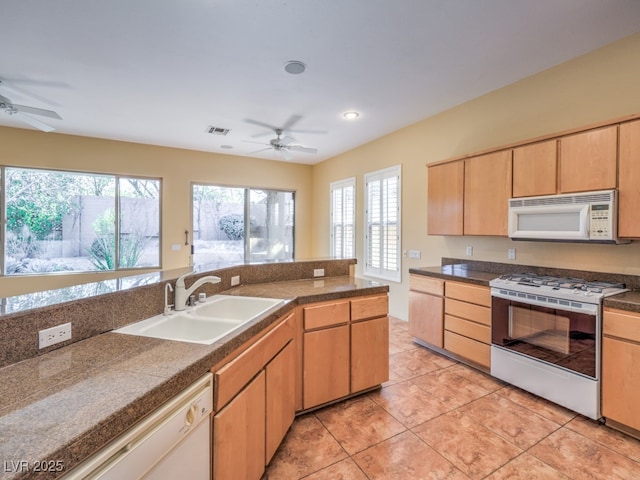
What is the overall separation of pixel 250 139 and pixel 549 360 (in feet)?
15.4

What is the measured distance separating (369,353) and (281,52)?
2623mm

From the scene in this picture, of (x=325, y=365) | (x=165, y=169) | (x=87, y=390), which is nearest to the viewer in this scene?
(x=87, y=390)

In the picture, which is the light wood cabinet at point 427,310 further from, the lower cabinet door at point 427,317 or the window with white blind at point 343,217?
the window with white blind at point 343,217

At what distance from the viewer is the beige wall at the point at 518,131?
7.96 feet

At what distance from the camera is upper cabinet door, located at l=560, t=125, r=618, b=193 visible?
2.21 m

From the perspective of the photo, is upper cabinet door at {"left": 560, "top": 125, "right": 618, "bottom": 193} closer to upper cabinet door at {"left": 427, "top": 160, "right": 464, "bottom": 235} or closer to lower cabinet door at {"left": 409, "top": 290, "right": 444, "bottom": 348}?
upper cabinet door at {"left": 427, "top": 160, "right": 464, "bottom": 235}

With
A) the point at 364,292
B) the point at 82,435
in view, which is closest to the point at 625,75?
the point at 364,292

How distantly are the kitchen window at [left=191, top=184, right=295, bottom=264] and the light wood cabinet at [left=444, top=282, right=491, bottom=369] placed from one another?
3.57 meters

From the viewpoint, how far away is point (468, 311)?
2.95 meters

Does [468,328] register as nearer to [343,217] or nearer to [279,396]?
[279,396]

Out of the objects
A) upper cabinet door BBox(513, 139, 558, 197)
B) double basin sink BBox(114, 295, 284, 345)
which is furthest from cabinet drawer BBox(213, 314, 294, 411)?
upper cabinet door BBox(513, 139, 558, 197)

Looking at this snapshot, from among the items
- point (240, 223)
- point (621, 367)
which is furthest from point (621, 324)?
point (240, 223)

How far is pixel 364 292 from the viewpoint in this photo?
2.42m

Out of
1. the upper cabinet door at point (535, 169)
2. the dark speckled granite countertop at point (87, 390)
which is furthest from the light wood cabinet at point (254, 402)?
the upper cabinet door at point (535, 169)
